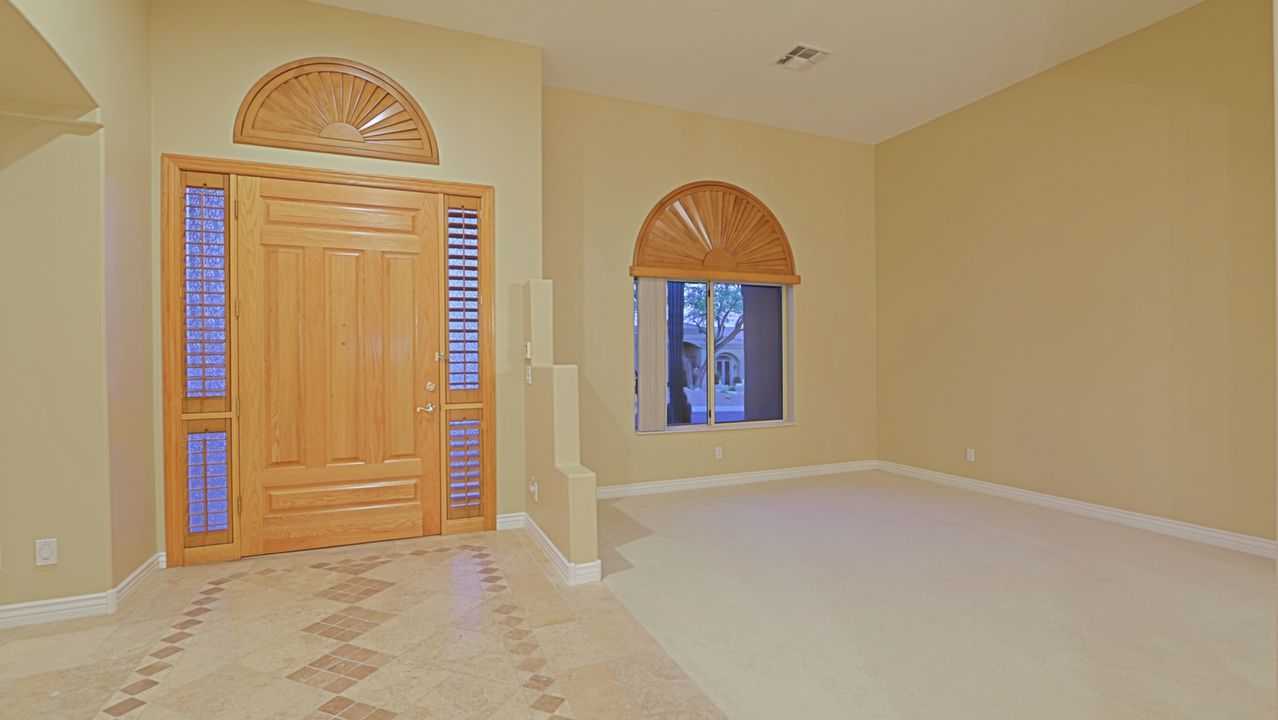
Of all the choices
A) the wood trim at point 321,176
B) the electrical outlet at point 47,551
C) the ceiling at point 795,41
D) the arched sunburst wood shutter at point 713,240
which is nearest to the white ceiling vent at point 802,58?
the ceiling at point 795,41

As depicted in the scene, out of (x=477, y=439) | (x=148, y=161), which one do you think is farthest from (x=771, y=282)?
(x=148, y=161)

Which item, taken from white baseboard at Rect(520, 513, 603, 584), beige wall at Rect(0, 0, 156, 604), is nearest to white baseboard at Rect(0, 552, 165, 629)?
beige wall at Rect(0, 0, 156, 604)

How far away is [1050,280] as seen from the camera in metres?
4.77

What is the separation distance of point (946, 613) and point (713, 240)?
3.73 metres

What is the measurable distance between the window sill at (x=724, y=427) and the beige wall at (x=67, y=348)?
11.7 feet

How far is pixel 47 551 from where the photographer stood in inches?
109

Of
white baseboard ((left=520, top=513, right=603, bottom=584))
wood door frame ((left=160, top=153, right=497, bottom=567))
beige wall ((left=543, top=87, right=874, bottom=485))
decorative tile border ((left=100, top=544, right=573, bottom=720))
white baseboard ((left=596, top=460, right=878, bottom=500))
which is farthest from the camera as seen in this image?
white baseboard ((left=596, top=460, right=878, bottom=500))

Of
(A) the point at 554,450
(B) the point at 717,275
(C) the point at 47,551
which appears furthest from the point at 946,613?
(C) the point at 47,551

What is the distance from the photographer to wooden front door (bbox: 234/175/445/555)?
358cm

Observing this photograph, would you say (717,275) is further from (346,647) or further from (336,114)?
(346,647)

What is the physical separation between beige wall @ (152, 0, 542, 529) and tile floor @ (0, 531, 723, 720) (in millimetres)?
1265

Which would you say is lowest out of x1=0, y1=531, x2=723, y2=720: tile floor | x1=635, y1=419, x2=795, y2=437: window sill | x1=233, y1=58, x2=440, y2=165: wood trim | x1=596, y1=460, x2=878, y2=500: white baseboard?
x1=0, y1=531, x2=723, y2=720: tile floor

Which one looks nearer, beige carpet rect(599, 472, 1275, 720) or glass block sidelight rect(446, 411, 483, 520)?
beige carpet rect(599, 472, 1275, 720)

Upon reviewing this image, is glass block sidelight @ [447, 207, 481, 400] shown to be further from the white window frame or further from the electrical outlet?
the electrical outlet
